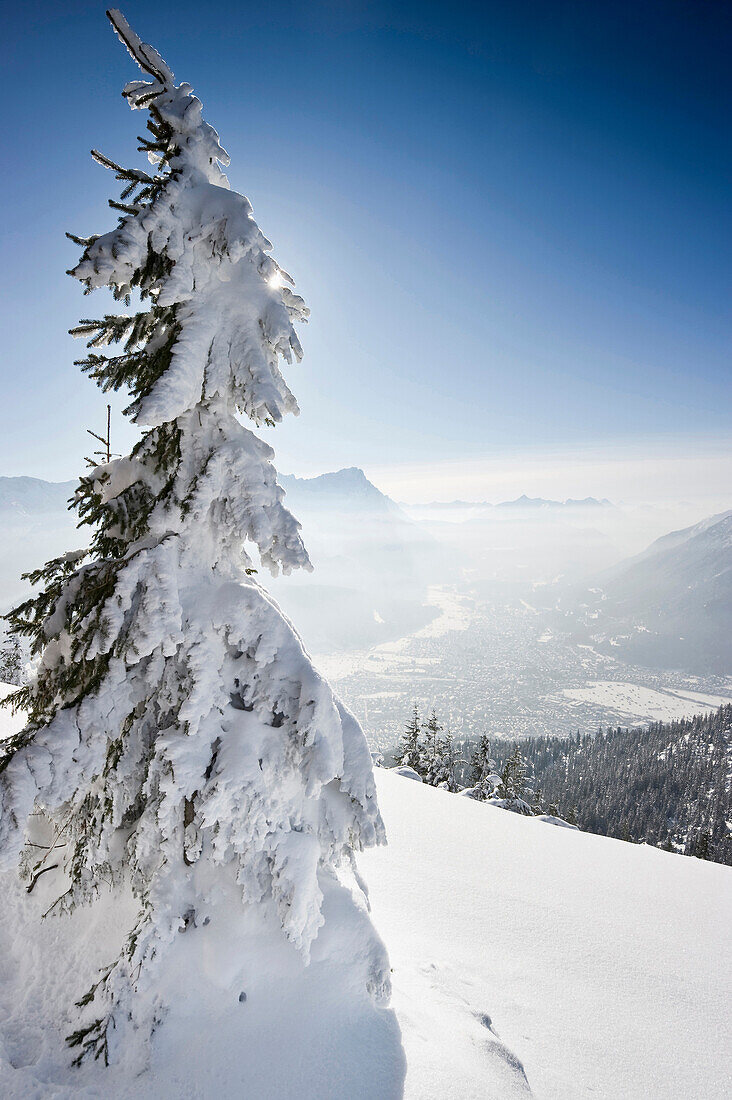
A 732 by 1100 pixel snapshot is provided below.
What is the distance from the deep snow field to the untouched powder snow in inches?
1.3

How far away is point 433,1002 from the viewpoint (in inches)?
247

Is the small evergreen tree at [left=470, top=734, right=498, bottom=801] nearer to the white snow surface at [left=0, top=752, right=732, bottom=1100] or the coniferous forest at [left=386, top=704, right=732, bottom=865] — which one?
the coniferous forest at [left=386, top=704, right=732, bottom=865]

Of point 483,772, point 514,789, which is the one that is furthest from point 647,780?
point 514,789

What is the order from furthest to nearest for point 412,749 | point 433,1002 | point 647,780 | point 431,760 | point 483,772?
point 647,780
point 483,772
point 412,749
point 431,760
point 433,1002

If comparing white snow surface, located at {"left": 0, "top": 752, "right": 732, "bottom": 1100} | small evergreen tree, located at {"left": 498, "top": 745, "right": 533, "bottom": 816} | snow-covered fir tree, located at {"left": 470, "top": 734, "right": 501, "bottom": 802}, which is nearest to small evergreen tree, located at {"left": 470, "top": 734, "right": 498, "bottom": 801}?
snow-covered fir tree, located at {"left": 470, "top": 734, "right": 501, "bottom": 802}

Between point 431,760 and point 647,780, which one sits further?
point 647,780

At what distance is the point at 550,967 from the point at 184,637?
357 inches

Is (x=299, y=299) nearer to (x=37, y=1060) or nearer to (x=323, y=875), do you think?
(x=323, y=875)

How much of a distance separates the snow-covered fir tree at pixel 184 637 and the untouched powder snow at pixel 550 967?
1640mm

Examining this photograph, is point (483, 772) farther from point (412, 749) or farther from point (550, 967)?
point (550, 967)

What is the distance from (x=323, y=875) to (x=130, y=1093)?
8.50 feet

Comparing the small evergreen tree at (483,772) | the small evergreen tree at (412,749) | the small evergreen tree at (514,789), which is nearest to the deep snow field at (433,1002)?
the small evergreen tree at (483,772)

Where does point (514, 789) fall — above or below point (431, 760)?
below

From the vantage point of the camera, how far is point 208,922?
498 cm
